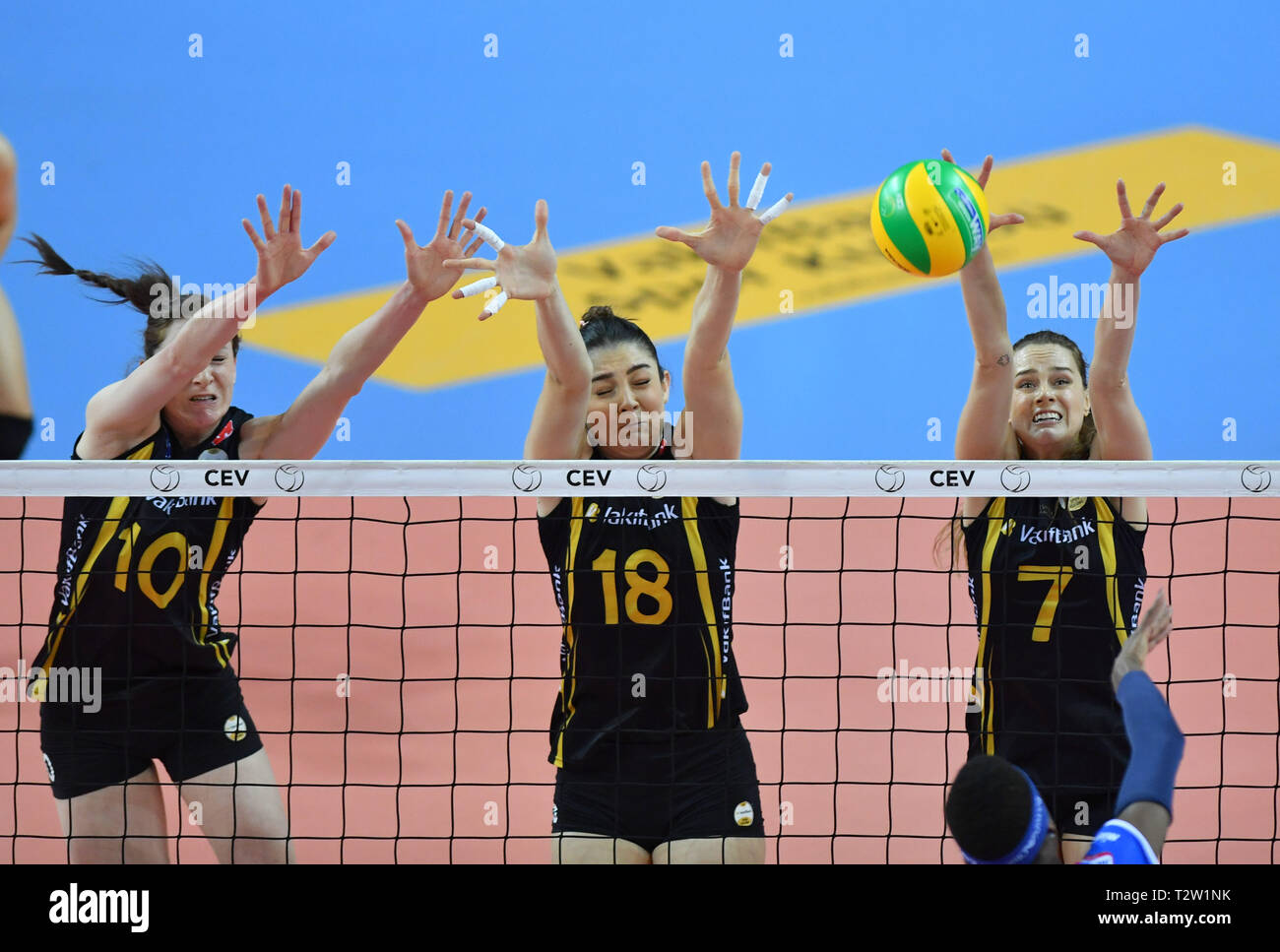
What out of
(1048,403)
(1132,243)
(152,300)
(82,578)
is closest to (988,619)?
(1048,403)

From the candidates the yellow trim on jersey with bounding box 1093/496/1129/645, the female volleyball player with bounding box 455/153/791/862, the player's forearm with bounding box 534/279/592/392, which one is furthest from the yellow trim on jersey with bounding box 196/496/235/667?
the yellow trim on jersey with bounding box 1093/496/1129/645

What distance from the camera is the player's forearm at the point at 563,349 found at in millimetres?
3680

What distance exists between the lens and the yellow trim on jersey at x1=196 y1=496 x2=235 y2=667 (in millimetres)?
3826

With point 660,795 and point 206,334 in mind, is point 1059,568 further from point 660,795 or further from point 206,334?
point 206,334

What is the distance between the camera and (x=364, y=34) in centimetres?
1008

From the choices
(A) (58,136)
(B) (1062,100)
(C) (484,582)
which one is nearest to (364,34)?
(A) (58,136)

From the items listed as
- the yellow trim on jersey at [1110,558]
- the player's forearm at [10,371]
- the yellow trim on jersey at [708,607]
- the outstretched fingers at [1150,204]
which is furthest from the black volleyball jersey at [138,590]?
the outstretched fingers at [1150,204]

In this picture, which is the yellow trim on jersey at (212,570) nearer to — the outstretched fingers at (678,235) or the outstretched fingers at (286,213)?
the outstretched fingers at (286,213)

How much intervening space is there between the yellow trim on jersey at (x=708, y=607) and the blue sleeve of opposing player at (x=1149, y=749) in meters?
1.10

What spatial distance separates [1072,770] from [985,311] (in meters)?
1.29

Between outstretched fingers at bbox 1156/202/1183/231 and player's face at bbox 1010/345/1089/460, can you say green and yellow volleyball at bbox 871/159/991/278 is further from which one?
outstretched fingers at bbox 1156/202/1183/231

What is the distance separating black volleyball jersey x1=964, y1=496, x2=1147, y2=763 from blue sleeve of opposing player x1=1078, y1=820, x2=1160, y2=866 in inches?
37.8

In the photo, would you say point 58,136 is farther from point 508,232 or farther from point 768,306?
point 768,306

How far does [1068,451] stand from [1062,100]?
23.0 ft
